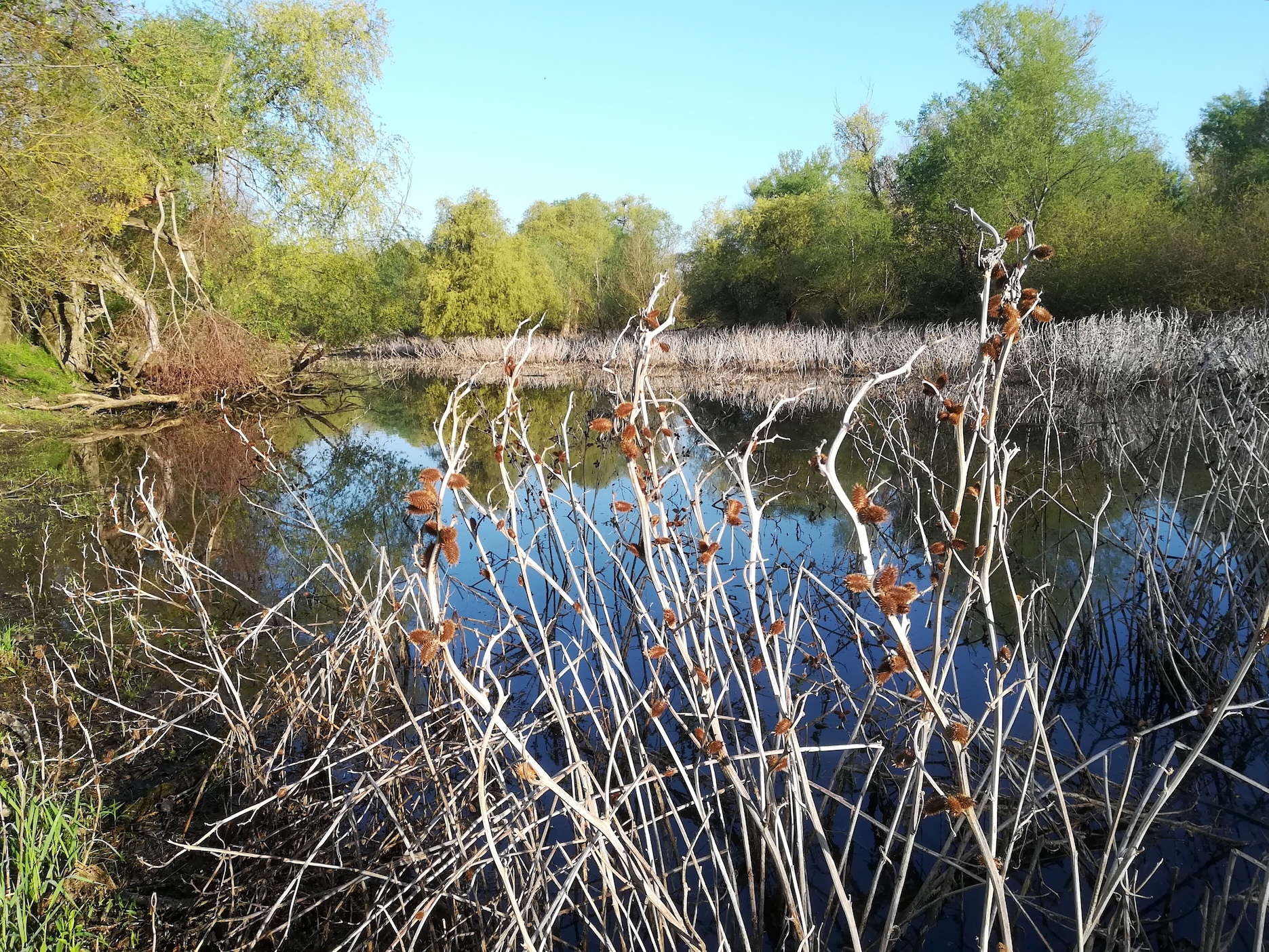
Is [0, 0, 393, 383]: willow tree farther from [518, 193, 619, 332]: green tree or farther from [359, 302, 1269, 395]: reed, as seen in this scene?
[518, 193, 619, 332]: green tree

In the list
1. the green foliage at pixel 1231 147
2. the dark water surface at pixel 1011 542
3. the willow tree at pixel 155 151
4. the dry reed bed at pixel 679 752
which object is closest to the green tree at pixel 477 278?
the willow tree at pixel 155 151

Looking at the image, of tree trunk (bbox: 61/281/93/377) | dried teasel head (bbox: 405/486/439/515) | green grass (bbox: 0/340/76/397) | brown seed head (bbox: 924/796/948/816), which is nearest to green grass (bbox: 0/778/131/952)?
dried teasel head (bbox: 405/486/439/515)

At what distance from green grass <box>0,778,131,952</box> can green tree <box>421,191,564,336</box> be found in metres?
27.7

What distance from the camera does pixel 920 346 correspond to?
4.96 feet

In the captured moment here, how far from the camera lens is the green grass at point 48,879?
1.91 m

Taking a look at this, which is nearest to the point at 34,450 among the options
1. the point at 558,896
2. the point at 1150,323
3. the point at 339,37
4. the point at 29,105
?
the point at 29,105

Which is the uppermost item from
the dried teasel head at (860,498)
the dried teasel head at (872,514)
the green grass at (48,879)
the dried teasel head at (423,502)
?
the dried teasel head at (423,502)

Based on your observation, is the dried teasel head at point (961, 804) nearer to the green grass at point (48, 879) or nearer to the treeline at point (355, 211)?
the green grass at point (48, 879)

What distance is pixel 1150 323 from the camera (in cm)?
1279

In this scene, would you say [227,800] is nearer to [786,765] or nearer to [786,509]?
[786,765]

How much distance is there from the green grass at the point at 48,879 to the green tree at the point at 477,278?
2770 cm

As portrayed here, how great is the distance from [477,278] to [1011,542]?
2670cm

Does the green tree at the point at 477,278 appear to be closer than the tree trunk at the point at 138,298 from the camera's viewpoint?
No

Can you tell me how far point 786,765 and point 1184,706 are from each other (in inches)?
101
